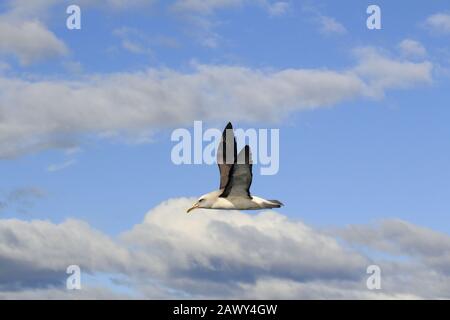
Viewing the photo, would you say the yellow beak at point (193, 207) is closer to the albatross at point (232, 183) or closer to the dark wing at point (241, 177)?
the albatross at point (232, 183)

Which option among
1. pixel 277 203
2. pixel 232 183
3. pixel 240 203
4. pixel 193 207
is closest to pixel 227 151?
pixel 232 183

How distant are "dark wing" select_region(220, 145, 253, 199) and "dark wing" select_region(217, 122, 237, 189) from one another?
41 centimetres

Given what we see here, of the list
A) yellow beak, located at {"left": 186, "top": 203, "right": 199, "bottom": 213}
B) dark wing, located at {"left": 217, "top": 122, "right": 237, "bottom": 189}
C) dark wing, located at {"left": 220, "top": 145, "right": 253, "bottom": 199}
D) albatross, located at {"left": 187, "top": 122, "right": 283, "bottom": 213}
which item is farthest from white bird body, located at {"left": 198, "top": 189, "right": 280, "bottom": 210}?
dark wing, located at {"left": 217, "top": 122, "right": 237, "bottom": 189}

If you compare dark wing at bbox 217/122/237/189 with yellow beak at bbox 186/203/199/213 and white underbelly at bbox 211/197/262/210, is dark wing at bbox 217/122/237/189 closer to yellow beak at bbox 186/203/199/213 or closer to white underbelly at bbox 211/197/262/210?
white underbelly at bbox 211/197/262/210

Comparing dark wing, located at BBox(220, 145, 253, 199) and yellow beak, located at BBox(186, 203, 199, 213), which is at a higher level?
dark wing, located at BBox(220, 145, 253, 199)

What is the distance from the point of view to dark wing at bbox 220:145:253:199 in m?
63.9

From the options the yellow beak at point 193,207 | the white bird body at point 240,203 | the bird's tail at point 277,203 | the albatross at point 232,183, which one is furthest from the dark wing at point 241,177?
the yellow beak at point 193,207

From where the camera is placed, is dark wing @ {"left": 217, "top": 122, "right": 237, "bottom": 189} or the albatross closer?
dark wing @ {"left": 217, "top": 122, "right": 237, "bottom": 189}
